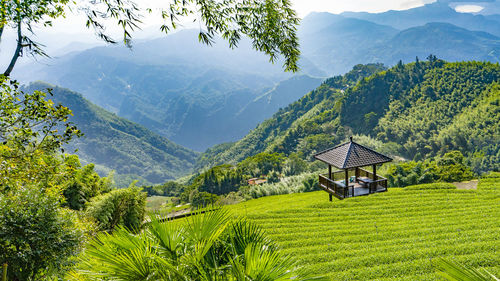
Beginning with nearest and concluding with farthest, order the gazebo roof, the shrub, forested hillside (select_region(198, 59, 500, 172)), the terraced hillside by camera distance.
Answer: the terraced hillside, the gazebo roof, the shrub, forested hillside (select_region(198, 59, 500, 172))

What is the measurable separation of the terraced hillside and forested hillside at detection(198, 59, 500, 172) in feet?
109

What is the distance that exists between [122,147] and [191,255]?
14483 cm

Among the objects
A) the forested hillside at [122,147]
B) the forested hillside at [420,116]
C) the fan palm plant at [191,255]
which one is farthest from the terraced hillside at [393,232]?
the forested hillside at [122,147]

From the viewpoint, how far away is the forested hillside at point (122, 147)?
126 metres

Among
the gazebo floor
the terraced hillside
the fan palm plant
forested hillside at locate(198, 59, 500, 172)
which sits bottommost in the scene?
the terraced hillside

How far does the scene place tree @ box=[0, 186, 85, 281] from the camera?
5.05 metres

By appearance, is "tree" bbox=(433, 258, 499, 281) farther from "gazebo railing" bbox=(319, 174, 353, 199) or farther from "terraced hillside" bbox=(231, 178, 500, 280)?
"gazebo railing" bbox=(319, 174, 353, 199)

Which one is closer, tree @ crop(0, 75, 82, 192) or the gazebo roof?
tree @ crop(0, 75, 82, 192)

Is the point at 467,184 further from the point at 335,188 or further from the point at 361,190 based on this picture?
the point at 335,188

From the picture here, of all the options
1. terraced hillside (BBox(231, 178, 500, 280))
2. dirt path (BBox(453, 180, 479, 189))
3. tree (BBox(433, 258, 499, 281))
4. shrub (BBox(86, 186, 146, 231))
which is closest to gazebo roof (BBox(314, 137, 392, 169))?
Result: terraced hillside (BBox(231, 178, 500, 280))

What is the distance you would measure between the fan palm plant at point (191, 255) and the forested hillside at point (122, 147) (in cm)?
12640

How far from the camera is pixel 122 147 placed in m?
134

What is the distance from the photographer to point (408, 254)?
6.97 meters

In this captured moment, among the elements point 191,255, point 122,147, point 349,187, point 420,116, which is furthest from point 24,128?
point 122,147
